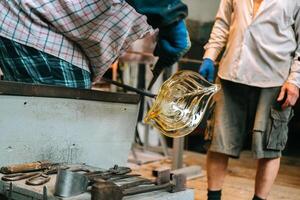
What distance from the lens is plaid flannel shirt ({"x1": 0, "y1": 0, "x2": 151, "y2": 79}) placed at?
40.3 inches

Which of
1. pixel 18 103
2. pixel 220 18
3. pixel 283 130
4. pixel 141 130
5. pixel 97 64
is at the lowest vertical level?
pixel 141 130

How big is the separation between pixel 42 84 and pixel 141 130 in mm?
2554

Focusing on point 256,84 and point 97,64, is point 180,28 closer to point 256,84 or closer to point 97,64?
point 97,64

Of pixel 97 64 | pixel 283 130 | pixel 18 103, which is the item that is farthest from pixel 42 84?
pixel 283 130

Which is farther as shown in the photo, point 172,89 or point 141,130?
point 141,130

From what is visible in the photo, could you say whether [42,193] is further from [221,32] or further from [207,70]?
[221,32]

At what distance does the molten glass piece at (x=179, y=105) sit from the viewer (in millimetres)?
1186

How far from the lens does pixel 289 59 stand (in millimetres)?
1695

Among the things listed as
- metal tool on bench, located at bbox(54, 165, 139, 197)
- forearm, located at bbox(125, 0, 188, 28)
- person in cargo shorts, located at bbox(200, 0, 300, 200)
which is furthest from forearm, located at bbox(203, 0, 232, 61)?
metal tool on bench, located at bbox(54, 165, 139, 197)

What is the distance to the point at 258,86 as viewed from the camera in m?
1.67

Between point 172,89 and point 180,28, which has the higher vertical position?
point 180,28

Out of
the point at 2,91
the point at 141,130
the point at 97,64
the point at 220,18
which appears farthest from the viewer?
the point at 141,130

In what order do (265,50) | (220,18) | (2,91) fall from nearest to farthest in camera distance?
1. (2,91)
2. (265,50)
3. (220,18)

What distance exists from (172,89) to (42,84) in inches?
14.4
